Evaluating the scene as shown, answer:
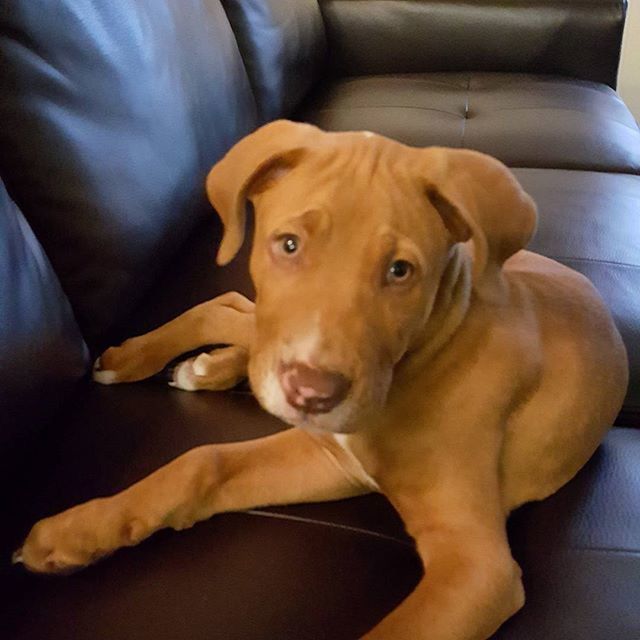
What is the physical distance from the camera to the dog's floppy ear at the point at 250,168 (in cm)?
110

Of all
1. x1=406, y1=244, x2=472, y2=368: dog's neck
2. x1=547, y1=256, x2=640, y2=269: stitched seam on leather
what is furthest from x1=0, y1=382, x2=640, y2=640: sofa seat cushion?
x1=547, y1=256, x2=640, y2=269: stitched seam on leather

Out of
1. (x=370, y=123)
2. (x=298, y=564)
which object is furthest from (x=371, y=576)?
(x=370, y=123)

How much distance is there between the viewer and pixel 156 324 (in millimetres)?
1563

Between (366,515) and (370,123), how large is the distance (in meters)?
1.40

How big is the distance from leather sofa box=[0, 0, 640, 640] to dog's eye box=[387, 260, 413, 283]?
1.06 feet

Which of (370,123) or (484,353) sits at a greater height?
(484,353)

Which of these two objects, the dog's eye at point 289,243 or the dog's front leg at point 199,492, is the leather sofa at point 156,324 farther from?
the dog's eye at point 289,243

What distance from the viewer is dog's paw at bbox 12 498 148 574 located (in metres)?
1.08

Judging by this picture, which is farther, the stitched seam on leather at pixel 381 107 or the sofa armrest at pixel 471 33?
the sofa armrest at pixel 471 33

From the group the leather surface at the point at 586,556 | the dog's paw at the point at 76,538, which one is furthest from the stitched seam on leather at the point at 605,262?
the dog's paw at the point at 76,538

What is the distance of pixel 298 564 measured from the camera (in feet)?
3.53

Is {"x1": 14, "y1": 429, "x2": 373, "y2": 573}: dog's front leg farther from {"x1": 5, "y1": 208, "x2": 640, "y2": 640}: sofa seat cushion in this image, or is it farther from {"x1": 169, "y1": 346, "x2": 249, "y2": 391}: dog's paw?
{"x1": 169, "y1": 346, "x2": 249, "y2": 391}: dog's paw

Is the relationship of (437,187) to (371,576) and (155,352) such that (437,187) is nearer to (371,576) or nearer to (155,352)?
(371,576)

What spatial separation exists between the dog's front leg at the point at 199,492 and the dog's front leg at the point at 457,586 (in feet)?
0.49
